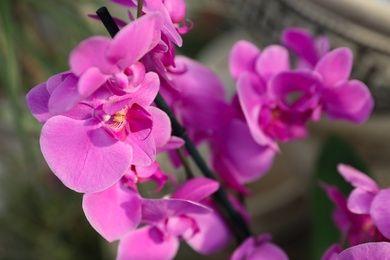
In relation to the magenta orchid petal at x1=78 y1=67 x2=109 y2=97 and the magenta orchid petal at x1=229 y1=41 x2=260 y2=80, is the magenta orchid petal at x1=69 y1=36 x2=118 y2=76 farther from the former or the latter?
the magenta orchid petal at x1=229 y1=41 x2=260 y2=80

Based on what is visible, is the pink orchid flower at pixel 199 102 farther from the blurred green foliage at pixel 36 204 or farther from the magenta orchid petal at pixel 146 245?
the blurred green foliage at pixel 36 204

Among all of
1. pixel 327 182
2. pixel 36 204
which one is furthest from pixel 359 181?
pixel 36 204

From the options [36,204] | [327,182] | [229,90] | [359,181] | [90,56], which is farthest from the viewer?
[229,90]

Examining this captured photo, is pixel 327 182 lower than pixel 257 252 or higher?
lower

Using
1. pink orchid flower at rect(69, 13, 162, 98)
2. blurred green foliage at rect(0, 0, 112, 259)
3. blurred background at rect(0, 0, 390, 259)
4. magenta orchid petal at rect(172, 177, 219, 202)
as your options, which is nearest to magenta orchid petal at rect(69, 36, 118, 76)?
pink orchid flower at rect(69, 13, 162, 98)

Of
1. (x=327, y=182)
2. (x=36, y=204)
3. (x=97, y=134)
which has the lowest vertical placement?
(x=36, y=204)

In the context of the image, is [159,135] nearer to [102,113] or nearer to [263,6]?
[102,113]

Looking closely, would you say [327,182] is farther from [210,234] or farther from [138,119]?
[138,119]
